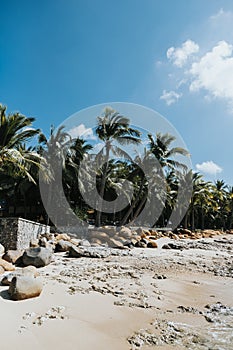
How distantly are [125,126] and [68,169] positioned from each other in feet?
18.1

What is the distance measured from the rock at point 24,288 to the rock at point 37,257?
2876mm

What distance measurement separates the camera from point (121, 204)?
2720cm

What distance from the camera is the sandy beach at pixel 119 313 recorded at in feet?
10.6

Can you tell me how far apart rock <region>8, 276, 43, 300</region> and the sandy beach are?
103 mm

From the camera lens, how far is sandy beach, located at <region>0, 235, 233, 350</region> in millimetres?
3223

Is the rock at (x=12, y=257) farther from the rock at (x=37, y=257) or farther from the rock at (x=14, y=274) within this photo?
the rock at (x=14, y=274)

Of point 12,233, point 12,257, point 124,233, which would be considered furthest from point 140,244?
point 12,257

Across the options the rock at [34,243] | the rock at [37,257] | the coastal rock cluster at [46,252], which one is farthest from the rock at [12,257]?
the rock at [34,243]

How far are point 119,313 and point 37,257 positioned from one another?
3936mm

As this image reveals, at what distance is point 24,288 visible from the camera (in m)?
4.33

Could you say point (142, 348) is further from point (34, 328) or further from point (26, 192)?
point (26, 192)

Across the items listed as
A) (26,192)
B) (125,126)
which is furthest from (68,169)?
(125,126)

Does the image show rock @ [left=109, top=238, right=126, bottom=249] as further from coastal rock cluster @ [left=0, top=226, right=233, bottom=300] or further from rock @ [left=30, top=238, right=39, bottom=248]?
rock @ [left=30, top=238, right=39, bottom=248]

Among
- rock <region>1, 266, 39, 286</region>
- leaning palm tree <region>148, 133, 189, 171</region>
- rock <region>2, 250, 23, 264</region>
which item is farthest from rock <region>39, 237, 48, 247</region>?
leaning palm tree <region>148, 133, 189, 171</region>
